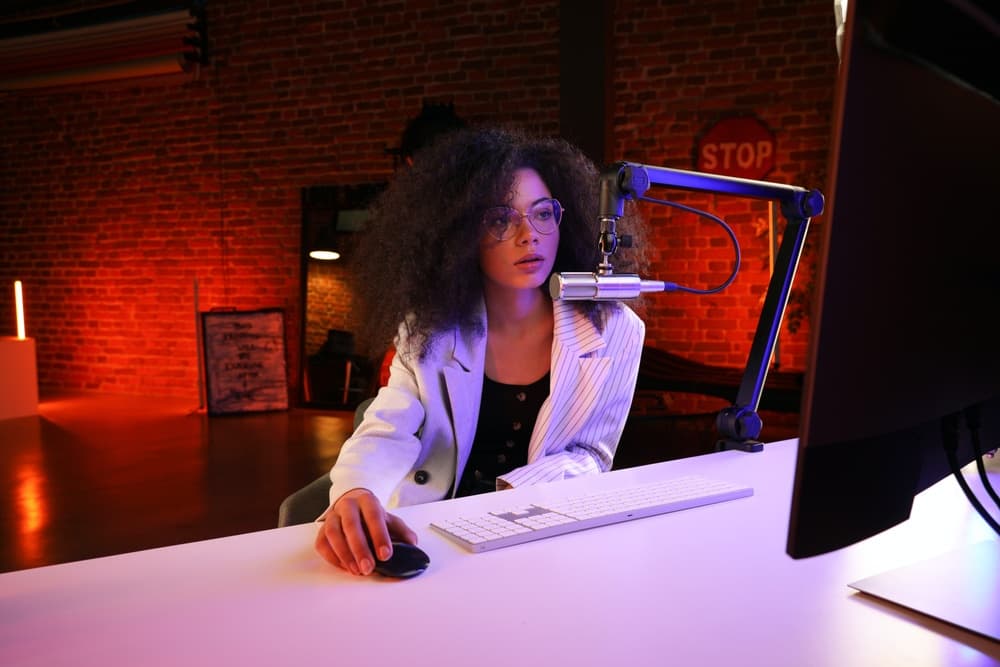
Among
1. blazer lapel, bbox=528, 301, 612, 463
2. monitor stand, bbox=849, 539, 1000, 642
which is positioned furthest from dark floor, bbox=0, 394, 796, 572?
monitor stand, bbox=849, 539, 1000, 642

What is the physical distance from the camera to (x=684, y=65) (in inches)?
198

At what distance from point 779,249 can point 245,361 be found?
5298 mm

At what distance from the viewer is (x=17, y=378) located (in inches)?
238

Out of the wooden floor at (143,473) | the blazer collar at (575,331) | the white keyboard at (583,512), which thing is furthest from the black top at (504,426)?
the wooden floor at (143,473)

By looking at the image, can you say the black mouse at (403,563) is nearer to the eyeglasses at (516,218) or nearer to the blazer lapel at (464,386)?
the blazer lapel at (464,386)

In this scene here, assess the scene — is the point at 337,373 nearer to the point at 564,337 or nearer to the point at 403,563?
the point at 564,337

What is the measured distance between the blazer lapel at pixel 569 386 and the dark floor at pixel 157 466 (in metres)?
1.95

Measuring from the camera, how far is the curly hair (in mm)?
1806

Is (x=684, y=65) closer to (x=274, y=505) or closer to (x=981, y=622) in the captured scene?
(x=274, y=505)

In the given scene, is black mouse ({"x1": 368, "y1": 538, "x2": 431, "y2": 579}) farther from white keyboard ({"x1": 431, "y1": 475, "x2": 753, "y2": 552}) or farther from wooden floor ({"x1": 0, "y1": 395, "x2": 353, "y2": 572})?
wooden floor ({"x1": 0, "y1": 395, "x2": 353, "y2": 572})

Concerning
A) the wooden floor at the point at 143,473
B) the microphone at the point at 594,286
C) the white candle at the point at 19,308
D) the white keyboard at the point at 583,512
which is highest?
the microphone at the point at 594,286

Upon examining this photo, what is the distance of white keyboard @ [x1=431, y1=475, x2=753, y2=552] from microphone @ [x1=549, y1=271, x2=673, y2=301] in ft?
0.98

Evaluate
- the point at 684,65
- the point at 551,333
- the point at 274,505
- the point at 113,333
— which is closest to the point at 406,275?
the point at 551,333

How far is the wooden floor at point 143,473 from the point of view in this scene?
3.26 meters
